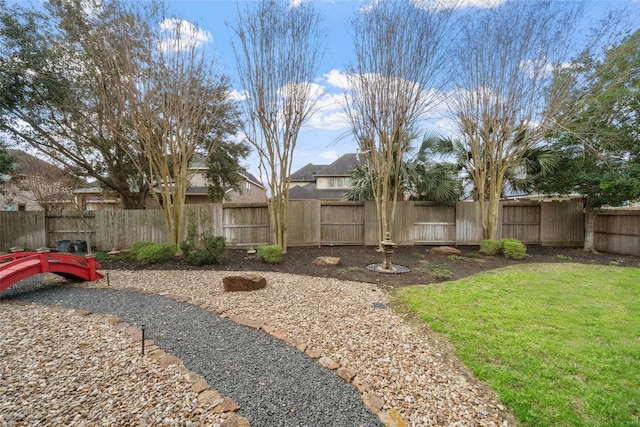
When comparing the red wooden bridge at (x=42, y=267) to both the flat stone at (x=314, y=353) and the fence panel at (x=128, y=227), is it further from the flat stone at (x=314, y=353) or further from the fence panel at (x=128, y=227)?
the flat stone at (x=314, y=353)

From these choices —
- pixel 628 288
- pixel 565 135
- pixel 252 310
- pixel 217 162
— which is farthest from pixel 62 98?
pixel 565 135

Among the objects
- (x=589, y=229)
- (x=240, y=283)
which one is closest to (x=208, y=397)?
(x=240, y=283)

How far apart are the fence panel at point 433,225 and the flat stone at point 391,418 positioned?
24.5ft

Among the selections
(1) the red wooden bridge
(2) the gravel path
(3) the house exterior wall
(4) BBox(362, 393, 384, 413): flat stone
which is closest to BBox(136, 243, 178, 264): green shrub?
(1) the red wooden bridge

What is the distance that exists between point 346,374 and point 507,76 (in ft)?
27.8

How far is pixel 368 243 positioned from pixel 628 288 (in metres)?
5.59

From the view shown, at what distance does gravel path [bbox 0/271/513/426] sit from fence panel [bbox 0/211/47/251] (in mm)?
5999

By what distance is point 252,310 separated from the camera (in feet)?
11.5

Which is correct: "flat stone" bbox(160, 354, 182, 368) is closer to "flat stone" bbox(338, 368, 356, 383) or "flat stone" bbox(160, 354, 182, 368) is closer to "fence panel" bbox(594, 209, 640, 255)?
"flat stone" bbox(338, 368, 356, 383)

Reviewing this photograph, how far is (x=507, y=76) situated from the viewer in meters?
7.05

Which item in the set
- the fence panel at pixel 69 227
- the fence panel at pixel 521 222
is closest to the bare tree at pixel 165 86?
the fence panel at pixel 69 227

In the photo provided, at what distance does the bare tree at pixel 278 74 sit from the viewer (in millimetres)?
6676

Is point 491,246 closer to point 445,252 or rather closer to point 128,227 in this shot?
point 445,252

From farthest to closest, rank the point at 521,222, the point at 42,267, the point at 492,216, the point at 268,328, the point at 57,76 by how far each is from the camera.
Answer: the point at 521,222
the point at 492,216
the point at 57,76
the point at 42,267
the point at 268,328
